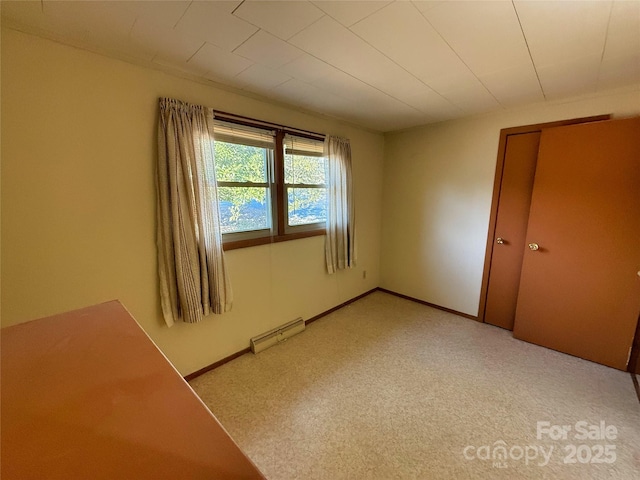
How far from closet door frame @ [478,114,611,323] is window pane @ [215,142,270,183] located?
7.61 ft

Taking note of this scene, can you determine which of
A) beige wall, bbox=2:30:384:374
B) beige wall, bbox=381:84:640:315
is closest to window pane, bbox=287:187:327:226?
beige wall, bbox=2:30:384:374

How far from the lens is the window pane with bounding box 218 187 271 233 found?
2174 mm

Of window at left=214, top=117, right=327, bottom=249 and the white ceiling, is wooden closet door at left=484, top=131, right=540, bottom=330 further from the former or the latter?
window at left=214, top=117, right=327, bottom=249

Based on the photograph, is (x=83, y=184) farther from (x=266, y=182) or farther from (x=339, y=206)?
(x=339, y=206)

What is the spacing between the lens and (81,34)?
1.35m

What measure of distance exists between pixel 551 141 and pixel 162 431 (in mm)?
3183

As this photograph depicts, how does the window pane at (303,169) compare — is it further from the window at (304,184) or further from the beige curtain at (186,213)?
the beige curtain at (186,213)

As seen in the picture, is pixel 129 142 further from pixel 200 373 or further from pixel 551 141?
pixel 551 141

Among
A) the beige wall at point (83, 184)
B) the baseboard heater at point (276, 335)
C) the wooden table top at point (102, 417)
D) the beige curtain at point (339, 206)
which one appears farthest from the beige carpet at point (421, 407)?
the wooden table top at point (102, 417)

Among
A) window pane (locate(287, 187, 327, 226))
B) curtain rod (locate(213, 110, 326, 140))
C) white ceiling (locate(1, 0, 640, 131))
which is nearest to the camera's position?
white ceiling (locate(1, 0, 640, 131))

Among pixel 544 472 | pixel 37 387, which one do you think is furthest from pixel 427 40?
pixel 544 472

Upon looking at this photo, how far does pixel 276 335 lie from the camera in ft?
8.38

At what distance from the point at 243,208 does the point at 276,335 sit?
1.25 metres

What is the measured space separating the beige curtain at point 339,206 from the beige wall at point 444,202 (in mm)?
844
